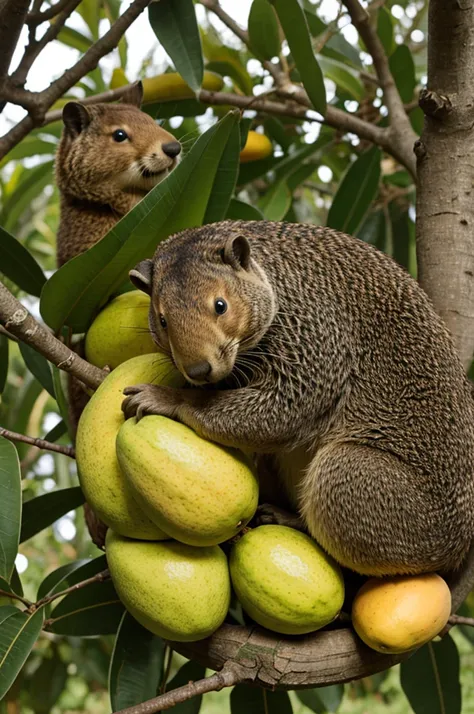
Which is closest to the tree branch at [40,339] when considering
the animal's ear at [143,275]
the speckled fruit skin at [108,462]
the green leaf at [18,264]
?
the speckled fruit skin at [108,462]

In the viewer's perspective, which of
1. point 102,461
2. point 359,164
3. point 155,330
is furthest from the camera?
point 359,164

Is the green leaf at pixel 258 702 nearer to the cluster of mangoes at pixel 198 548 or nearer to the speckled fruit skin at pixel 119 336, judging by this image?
the cluster of mangoes at pixel 198 548

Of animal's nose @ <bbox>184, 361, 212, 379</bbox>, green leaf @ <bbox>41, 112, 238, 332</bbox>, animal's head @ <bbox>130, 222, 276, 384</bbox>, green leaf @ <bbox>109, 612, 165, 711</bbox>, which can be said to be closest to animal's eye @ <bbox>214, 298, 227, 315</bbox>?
animal's head @ <bbox>130, 222, 276, 384</bbox>

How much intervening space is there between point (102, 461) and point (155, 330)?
267 millimetres

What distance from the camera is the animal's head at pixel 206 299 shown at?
4.43 ft

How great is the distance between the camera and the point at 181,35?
1.85 meters

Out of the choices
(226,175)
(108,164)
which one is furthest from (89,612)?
(108,164)

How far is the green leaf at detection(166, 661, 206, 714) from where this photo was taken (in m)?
1.93

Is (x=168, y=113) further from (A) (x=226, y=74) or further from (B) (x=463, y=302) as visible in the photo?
(B) (x=463, y=302)

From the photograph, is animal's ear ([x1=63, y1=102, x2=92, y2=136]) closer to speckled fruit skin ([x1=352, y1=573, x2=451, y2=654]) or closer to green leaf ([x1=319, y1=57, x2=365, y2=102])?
green leaf ([x1=319, y1=57, x2=365, y2=102])

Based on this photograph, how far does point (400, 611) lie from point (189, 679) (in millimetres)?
791

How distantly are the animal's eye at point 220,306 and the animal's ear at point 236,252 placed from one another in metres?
0.09

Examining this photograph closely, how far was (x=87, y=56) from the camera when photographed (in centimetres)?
184

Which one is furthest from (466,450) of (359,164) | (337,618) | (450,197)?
(359,164)
